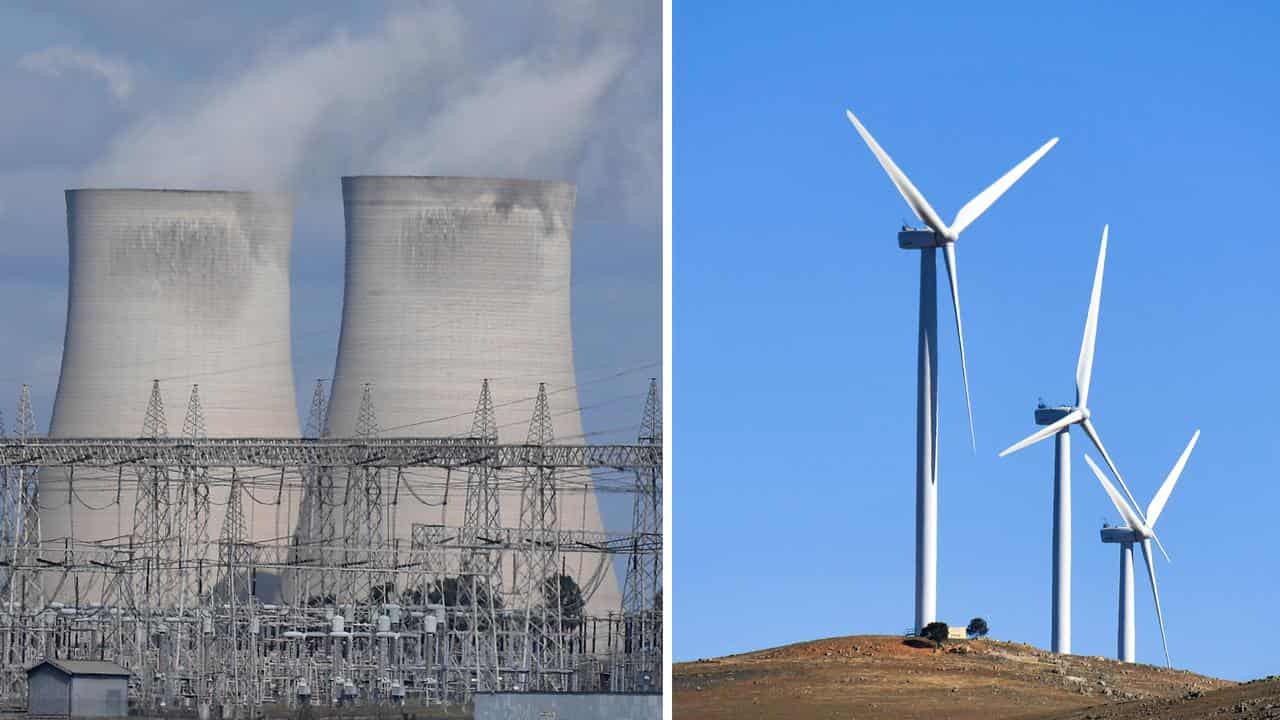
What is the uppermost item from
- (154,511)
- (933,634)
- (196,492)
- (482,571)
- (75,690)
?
(196,492)

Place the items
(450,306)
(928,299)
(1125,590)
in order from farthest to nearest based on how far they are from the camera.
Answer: (450,306) < (1125,590) < (928,299)

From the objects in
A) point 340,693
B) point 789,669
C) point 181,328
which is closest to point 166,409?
point 181,328

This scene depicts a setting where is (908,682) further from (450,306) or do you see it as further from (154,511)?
(450,306)

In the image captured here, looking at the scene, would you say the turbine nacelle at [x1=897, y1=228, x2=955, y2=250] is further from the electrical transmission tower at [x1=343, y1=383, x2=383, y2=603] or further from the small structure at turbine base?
the electrical transmission tower at [x1=343, y1=383, x2=383, y2=603]

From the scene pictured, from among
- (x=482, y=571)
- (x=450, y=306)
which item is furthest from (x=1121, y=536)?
(x=450, y=306)

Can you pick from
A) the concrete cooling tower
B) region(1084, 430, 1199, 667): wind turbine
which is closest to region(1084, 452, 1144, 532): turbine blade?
region(1084, 430, 1199, 667): wind turbine

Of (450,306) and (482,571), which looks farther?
(450,306)
